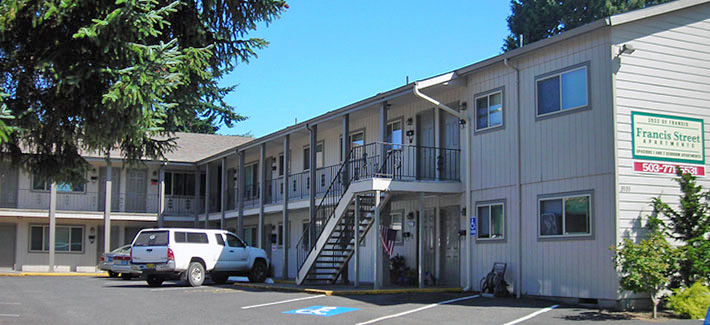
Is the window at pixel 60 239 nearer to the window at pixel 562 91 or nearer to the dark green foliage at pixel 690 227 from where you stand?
the window at pixel 562 91

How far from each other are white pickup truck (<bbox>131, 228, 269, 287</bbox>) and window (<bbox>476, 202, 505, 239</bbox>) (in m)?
8.58

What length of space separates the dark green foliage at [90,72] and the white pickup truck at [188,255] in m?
10.2

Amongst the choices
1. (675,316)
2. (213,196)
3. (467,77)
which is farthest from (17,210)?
(675,316)

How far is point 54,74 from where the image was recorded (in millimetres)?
9289

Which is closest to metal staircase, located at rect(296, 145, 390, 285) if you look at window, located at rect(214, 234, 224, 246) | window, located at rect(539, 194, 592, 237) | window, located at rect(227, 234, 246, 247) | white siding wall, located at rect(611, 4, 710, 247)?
window, located at rect(227, 234, 246, 247)

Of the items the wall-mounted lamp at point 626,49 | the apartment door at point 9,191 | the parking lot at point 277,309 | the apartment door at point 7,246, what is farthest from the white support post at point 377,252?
the apartment door at point 7,246

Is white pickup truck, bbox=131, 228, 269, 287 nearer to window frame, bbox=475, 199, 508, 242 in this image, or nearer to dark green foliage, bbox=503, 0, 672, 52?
window frame, bbox=475, 199, 508, 242

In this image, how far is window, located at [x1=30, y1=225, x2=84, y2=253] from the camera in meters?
32.9

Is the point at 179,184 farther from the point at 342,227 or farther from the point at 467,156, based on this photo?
the point at 467,156

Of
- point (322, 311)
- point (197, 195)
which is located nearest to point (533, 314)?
point (322, 311)

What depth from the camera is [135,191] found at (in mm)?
34531

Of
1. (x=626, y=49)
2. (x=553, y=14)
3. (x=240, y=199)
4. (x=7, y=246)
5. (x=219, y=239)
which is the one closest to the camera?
(x=626, y=49)

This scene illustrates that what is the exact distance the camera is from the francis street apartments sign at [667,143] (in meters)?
14.6

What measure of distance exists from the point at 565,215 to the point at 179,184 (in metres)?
24.2
